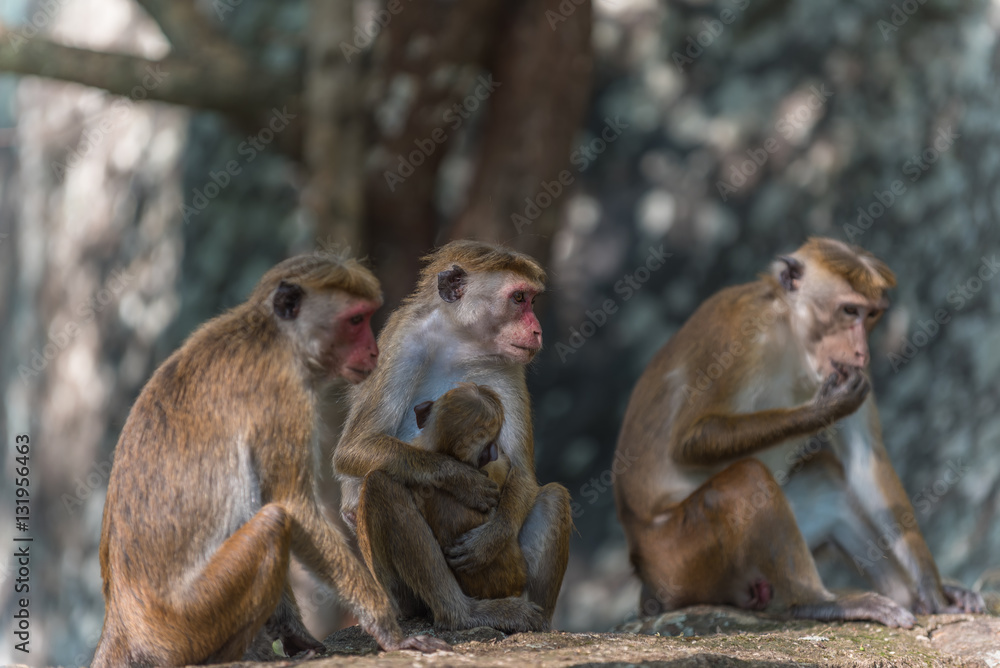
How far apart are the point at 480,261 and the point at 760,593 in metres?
2.22

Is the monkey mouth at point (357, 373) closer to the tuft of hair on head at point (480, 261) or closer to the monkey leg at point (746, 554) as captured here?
the tuft of hair on head at point (480, 261)

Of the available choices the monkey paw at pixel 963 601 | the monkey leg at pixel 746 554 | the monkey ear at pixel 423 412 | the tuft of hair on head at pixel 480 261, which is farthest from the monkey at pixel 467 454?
the monkey paw at pixel 963 601

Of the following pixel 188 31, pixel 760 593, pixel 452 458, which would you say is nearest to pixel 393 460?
pixel 452 458

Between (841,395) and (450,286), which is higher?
(450,286)

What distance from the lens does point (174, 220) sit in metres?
8.57

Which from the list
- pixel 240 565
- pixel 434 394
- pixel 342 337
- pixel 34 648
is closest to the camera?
pixel 240 565

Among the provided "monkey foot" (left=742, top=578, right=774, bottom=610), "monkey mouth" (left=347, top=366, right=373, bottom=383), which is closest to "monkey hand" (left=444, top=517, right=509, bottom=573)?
"monkey mouth" (left=347, top=366, right=373, bottom=383)

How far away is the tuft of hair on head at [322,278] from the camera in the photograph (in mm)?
3768

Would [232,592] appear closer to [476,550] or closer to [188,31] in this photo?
[476,550]

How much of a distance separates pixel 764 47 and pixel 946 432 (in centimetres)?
328

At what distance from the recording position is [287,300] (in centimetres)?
376

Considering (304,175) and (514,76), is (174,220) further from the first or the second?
(514,76)

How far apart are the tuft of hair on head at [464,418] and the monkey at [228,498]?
0.45m

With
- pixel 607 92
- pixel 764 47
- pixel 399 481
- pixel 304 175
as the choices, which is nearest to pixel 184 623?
pixel 399 481
